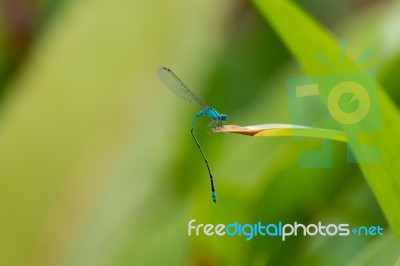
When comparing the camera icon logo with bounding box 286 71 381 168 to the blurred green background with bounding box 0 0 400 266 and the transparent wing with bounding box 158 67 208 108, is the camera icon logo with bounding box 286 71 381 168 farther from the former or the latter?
the transparent wing with bounding box 158 67 208 108

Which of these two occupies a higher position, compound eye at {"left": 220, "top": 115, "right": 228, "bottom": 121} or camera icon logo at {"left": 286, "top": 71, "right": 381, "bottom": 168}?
camera icon logo at {"left": 286, "top": 71, "right": 381, "bottom": 168}

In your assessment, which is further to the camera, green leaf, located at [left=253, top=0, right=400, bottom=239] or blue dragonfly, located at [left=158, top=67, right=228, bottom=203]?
blue dragonfly, located at [left=158, top=67, right=228, bottom=203]

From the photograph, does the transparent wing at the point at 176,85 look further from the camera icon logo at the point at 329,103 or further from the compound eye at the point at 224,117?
the camera icon logo at the point at 329,103

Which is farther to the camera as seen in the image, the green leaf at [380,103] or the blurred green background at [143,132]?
the blurred green background at [143,132]

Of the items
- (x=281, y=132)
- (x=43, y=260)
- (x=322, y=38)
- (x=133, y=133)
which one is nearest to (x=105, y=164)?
(x=133, y=133)

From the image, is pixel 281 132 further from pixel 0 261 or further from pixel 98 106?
pixel 0 261

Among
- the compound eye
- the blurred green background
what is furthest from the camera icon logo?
the compound eye

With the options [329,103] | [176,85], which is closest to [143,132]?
[176,85]

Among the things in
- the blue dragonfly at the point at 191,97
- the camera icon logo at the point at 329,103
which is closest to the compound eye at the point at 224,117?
the blue dragonfly at the point at 191,97
